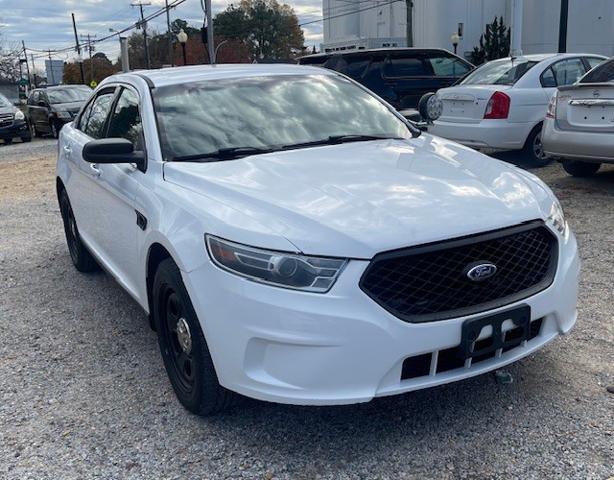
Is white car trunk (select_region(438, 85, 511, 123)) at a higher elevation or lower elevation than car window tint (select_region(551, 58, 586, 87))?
lower

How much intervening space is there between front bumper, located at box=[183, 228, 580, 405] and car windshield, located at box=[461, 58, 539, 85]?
6.94 metres

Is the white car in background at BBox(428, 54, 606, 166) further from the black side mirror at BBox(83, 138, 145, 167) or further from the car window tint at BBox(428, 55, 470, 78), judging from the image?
the black side mirror at BBox(83, 138, 145, 167)

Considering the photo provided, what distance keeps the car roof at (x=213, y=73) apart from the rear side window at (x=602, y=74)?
3.62m

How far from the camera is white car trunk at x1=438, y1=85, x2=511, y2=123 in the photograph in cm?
848

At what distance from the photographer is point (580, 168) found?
311 inches

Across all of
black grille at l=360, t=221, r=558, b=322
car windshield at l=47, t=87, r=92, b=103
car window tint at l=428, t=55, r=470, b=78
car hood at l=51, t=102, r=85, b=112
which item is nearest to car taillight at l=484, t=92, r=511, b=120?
car window tint at l=428, t=55, r=470, b=78

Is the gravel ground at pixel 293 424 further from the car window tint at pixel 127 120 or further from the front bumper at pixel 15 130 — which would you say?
the front bumper at pixel 15 130

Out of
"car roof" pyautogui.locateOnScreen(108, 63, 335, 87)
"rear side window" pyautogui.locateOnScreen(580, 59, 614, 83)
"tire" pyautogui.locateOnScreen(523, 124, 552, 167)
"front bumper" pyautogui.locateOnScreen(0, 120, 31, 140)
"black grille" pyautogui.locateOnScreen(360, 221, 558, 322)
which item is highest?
"car roof" pyautogui.locateOnScreen(108, 63, 335, 87)

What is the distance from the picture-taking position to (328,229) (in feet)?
8.23

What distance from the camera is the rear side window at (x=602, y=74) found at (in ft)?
21.9

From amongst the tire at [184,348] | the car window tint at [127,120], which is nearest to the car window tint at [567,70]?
the car window tint at [127,120]

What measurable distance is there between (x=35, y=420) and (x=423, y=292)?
2.00 meters

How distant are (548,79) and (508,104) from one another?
0.96m

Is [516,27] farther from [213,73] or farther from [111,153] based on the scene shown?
[111,153]
